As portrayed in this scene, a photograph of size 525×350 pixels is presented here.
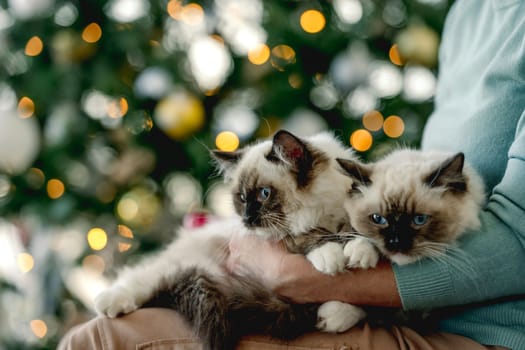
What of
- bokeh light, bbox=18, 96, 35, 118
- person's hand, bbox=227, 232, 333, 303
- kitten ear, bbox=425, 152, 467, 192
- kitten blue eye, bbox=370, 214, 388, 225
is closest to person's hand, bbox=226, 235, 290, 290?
person's hand, bbox=227, 232, 333, 303

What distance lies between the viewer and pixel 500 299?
108 centimetres

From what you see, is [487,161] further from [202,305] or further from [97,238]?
[97,238]

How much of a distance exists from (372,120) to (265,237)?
89 cm

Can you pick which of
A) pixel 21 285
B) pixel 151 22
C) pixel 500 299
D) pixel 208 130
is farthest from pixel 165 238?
pixel 500 299

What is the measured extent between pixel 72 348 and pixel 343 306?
0.55 meters

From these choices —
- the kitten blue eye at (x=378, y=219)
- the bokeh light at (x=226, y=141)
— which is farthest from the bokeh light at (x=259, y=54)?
the kitten blue eye at (x=378, y=219)

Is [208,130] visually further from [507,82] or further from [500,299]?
[500,299]

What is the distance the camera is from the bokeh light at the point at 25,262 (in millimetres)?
2168

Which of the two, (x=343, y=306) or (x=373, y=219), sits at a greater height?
(x=373, y=219)

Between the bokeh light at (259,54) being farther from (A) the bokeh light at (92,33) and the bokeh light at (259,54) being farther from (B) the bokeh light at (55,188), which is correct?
(B) the bokeh light at (55,188)

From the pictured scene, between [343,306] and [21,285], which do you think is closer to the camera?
[343,306]

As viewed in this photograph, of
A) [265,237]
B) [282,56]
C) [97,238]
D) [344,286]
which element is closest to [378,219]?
[344,286]

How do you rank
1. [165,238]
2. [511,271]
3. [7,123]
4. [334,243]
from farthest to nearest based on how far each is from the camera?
1. [165,238]
2. [7,123]
3. [334,243]
4. [511,271]

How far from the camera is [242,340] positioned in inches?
41.5
